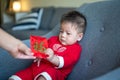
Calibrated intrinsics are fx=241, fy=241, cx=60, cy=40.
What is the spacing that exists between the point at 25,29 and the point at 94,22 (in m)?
2.44

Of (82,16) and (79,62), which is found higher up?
(82,16)

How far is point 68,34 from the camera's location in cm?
136

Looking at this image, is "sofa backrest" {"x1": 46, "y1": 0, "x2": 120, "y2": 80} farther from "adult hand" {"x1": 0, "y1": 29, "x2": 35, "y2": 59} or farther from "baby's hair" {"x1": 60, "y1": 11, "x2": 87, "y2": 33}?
"adult hand" {"x1": 0, "y1": 29, "x2": 35, "y2": 59}

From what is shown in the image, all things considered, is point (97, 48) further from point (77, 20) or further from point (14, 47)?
point (14, 47)

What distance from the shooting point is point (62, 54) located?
1320 millimetres

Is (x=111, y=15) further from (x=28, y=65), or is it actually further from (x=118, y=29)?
(x=28, y=65)

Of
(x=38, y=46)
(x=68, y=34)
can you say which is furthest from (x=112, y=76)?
(x=68, y=34)

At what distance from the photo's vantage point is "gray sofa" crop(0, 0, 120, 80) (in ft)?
3.85

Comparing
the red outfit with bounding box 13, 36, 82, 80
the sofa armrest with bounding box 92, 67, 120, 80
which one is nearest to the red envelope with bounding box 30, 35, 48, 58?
the red outfit with bounding box 13, 36, 82, 80

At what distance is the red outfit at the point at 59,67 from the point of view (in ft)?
4.15

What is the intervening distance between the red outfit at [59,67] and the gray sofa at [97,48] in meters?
0.04

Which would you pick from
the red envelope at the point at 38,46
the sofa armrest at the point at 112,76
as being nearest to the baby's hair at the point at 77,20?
the red envelope at the point at 38,46

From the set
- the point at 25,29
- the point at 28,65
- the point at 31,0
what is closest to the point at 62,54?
the point at 28,65

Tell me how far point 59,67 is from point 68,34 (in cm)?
20
